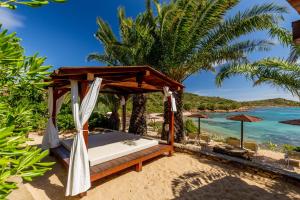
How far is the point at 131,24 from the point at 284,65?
7.83 metres

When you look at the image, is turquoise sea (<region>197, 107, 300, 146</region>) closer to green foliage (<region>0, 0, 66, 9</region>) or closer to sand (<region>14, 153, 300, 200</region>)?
sand (<region>14, 153, 300, 200</region>)

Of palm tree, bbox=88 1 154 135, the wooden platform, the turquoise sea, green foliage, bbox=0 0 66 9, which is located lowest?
the turquoise sea

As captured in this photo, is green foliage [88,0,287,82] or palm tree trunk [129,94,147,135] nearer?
green foliage [88,0,287,82]

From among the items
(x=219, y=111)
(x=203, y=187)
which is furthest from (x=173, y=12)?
(x=219, y=111)

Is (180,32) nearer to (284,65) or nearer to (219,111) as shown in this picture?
(284,65)

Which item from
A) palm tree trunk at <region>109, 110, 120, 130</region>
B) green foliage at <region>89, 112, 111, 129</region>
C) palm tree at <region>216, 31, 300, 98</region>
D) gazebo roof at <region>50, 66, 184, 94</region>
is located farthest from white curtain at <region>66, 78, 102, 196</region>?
green foliage at <region>89, 112, 111, 129</region>

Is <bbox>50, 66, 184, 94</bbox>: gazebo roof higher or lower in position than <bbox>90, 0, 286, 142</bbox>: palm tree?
lower

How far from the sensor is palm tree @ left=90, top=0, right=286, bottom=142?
321 inches

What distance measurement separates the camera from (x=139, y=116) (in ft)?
42.5

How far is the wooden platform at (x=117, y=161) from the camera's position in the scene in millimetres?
5488

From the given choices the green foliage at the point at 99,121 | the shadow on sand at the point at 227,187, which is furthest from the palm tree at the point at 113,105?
the shadow on sand at the point at 227,187

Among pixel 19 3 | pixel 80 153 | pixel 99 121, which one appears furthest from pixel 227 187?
pixel 99 121

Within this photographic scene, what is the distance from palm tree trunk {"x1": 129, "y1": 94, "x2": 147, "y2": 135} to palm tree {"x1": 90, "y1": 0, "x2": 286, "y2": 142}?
2.89 m

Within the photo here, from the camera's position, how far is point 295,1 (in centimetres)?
170
